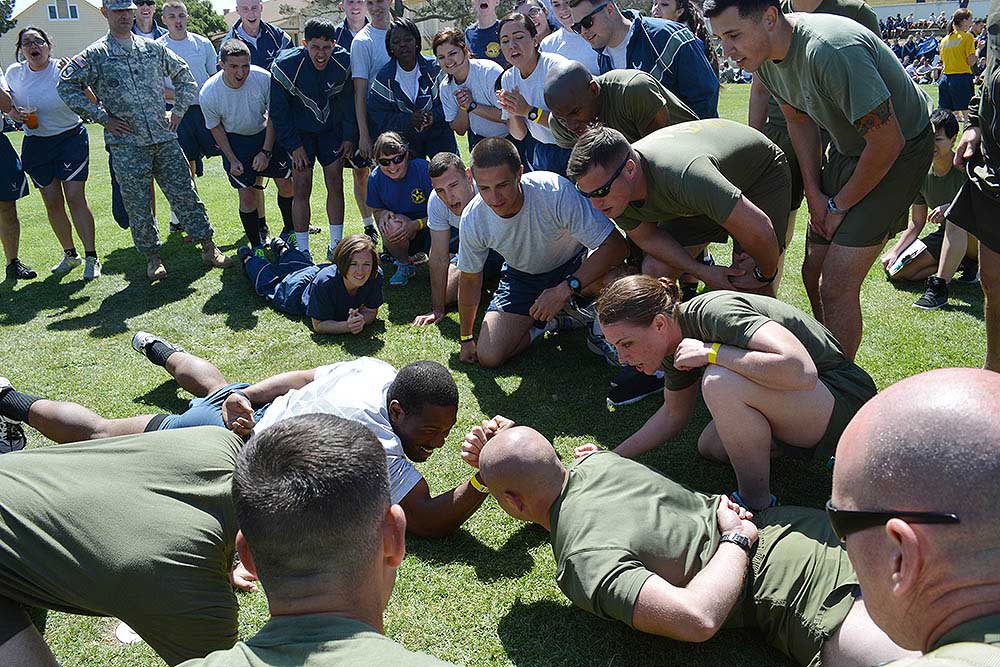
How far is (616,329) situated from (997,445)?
211cm

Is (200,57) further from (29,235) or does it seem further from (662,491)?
(662,491)

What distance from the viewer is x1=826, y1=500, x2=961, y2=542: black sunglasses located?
1292 millimetres

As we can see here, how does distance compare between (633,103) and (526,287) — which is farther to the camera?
(526,287)

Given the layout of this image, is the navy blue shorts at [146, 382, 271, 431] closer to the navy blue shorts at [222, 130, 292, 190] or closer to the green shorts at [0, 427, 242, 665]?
the green shorts at [0, 427, 242, 665]

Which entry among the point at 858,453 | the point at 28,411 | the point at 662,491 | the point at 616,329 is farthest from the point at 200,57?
the point at 858,453

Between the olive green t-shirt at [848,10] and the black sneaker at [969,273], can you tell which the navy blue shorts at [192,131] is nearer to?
the olive green t-shirt at [848,10]

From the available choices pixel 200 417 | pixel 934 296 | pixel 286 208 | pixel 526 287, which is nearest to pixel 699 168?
pixel 526 287

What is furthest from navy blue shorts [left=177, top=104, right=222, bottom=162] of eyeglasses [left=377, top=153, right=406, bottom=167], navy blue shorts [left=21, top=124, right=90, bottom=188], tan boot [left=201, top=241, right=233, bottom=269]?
eyeglasses [left=377, top=153, right=406, bottom=167]

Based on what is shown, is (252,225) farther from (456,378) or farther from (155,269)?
(456,378)

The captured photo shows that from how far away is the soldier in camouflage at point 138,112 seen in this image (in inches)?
272

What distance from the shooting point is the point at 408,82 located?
7516mm

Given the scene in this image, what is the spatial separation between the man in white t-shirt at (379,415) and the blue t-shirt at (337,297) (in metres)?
1.83

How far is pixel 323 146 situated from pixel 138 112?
168 cm

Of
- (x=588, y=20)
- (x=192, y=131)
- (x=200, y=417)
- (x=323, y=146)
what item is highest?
(x=588, y=20)
